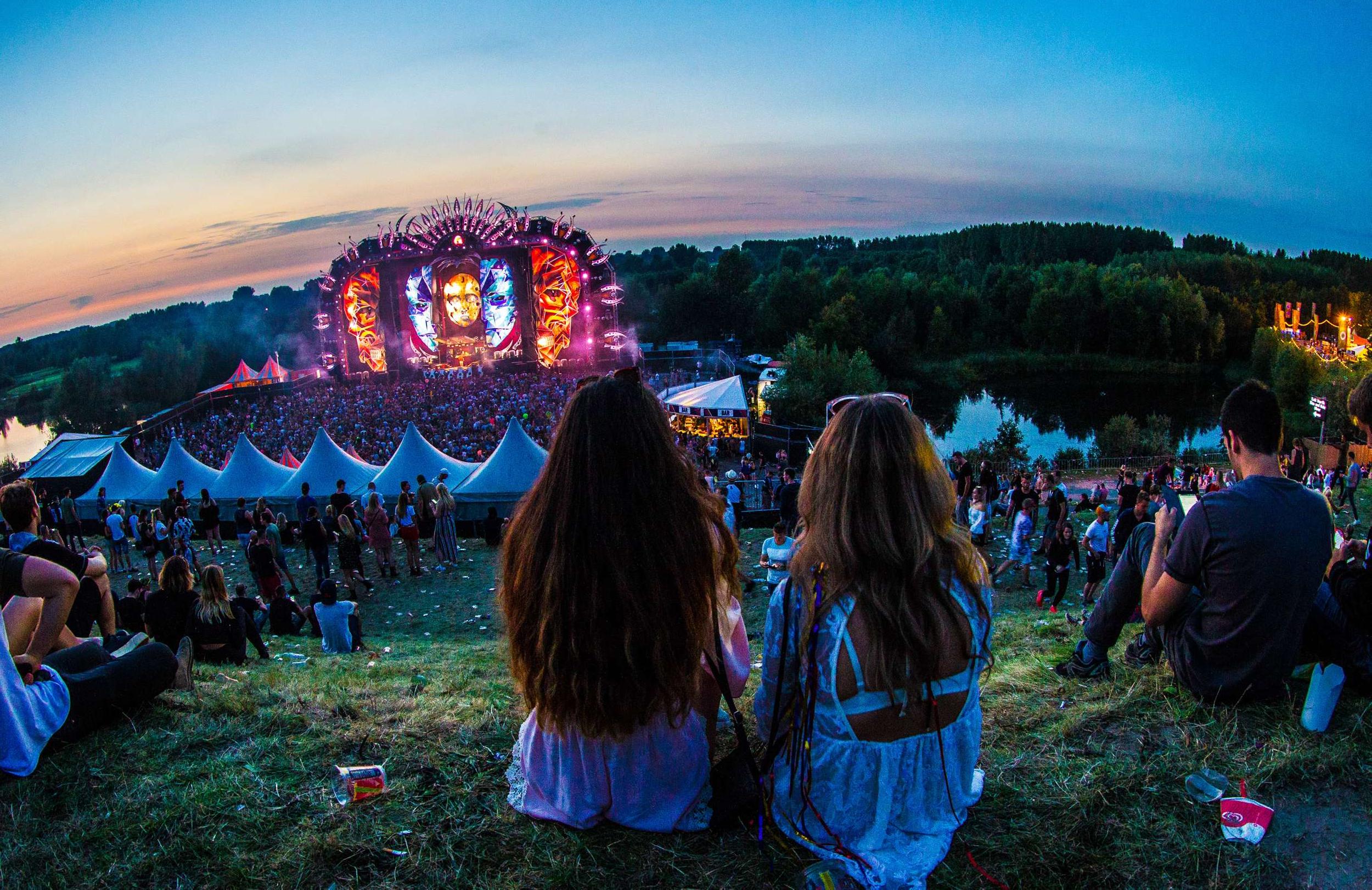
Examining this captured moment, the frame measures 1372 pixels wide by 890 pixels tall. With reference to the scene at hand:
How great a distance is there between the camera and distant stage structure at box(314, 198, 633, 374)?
3484 cm

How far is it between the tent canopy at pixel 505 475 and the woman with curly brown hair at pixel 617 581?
10.6 m

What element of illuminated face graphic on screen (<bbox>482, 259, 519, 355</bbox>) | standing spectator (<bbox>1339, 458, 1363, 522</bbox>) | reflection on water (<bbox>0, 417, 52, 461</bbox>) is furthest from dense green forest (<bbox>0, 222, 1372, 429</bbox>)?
standing spectator (<bbox>1339, 458, 1363, 522</bbox>)

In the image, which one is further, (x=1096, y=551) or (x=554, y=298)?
(x=554, y=298)

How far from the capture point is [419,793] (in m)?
2.66

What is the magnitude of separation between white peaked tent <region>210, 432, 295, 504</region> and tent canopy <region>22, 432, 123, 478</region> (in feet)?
27.2

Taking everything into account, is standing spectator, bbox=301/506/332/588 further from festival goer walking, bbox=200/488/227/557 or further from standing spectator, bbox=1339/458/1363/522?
standing spectator, bbox=1339/458/1363/522

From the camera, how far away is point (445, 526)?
1082 centimetres

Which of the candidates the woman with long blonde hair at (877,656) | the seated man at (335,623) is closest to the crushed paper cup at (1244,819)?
the woman with long blonde hair at (877,656)

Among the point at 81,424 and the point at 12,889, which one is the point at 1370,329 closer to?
the point at 12,889

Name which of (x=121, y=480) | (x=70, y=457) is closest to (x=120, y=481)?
(x=121, y=480)

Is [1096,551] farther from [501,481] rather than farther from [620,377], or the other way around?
[501,481]

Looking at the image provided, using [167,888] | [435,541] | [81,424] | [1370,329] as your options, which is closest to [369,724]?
[167,888]

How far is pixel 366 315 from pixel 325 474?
83.8ft

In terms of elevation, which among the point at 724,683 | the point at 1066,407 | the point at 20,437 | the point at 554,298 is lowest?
the point at 1066,407
